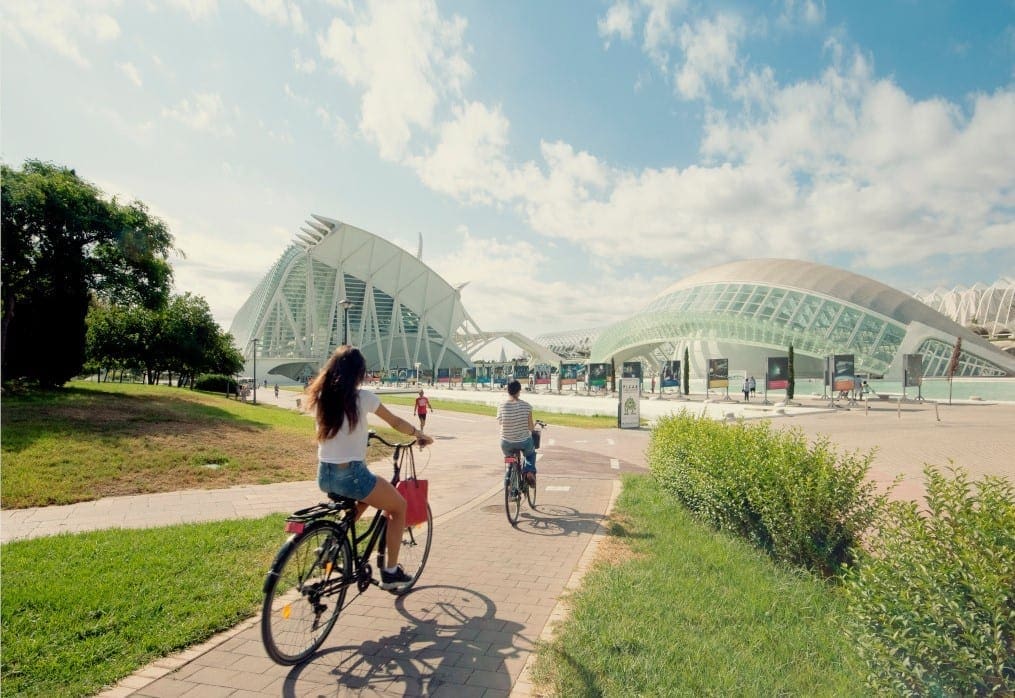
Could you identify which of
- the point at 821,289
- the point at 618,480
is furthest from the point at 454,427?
the point at 821,289

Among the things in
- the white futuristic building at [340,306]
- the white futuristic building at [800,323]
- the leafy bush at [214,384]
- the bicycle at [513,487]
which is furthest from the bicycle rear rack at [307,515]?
the white futuristic building at [340,306]

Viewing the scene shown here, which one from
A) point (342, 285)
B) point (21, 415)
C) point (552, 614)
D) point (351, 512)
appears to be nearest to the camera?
point (351, 512)

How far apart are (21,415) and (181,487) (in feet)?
19.5

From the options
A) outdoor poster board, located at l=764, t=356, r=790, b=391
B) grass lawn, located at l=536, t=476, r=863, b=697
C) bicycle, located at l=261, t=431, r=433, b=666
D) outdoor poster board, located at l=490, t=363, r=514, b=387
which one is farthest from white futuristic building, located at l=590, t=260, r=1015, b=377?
bicycle, located at l=261, t=431, r=433, b=666

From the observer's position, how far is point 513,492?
23.2ft

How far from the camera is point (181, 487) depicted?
916 centimetres

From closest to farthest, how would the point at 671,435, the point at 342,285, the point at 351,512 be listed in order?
1. the point at 351,512
2. the point at 671,435
3. the point at 342,285

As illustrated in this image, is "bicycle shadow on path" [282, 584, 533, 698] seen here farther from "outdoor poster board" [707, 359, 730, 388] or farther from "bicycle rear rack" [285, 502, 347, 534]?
"outdoor poster board" [707, 359, 730, 388]

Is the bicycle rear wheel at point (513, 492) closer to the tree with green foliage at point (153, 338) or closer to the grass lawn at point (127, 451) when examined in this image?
the grass lawn at point (127, 451)

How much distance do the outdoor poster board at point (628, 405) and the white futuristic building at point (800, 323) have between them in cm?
3121

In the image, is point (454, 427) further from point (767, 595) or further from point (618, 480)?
point (767, 595)

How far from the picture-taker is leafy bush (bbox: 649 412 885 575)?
17.2 feet

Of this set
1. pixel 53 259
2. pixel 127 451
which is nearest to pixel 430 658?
pixel 127 451

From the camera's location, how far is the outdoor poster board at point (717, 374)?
36344mm
